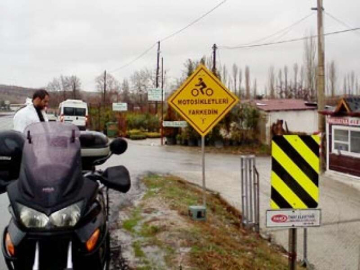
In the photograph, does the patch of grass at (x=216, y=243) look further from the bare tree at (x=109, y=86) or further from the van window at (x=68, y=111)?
the bare tree at (x=109, y=86)

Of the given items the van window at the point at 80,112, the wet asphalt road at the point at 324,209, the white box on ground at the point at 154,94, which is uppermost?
the white box on ground at the point at 154,94

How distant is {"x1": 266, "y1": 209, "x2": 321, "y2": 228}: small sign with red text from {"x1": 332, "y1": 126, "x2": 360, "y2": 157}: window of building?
14.3 m

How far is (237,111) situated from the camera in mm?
28312

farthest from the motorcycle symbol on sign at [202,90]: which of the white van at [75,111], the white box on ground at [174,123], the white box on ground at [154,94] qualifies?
the white van at [75,111]

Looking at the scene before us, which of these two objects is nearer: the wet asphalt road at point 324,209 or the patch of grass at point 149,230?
the patch of grass at point 149,230

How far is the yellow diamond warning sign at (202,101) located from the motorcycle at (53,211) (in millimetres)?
4577

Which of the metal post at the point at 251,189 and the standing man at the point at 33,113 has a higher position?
the standing man at the point at 33,113

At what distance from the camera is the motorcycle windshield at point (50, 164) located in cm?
281

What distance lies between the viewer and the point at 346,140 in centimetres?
1852

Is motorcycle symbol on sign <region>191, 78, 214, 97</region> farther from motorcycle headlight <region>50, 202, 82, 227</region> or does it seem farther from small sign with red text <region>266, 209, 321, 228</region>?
motorcycle headlight <region>50, 202, 82, 227</region>

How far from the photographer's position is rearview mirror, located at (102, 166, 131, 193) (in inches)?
133

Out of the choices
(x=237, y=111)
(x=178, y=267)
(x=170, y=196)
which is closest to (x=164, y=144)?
(x=237, y=111)

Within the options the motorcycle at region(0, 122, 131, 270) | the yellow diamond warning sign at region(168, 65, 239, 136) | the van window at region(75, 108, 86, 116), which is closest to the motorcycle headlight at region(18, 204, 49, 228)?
the motorcycle at region(0, 122, 131, 270)

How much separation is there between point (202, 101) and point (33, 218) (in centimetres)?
523
